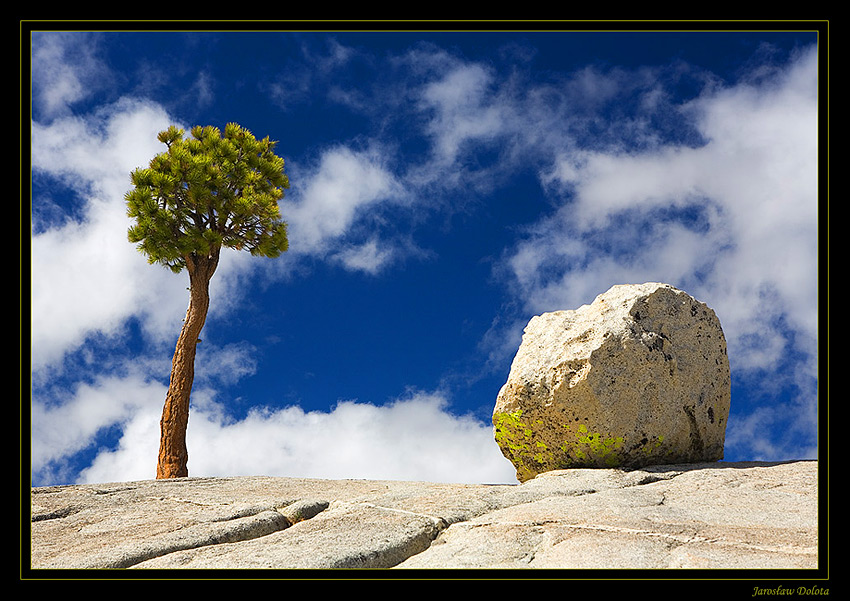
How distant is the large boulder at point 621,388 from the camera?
9922 millimetres

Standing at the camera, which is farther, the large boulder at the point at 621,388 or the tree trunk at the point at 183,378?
the tree trunk at the point at 183,378

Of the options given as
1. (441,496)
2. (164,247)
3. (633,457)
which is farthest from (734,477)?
(164,247)

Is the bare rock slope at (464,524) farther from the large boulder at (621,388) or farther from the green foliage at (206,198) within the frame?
the green foliage at (206,198)

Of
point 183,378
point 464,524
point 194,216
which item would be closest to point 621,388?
point 464,524

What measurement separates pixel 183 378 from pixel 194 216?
4.47 metres

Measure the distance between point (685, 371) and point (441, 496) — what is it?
16.3 ft

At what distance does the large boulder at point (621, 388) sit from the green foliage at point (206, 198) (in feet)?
31.0

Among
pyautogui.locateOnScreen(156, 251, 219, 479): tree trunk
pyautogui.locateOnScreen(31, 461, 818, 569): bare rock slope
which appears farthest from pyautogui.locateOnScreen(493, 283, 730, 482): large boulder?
pyautogui.locateOnScreen(156, 251, 219, 479): tree trunk

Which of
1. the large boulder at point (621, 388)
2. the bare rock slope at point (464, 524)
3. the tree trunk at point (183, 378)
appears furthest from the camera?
the tree trunk at point (183, 378)

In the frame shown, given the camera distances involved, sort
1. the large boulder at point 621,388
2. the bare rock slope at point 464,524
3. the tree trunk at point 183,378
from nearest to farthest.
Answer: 1. the bare rock slope at point 464,524
2. the large boulder at point 621,388
3. the tree trunk at point 183,378

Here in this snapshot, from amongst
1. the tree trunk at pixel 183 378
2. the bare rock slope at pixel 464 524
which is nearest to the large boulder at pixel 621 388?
the bare rock slope at pixel 464 524

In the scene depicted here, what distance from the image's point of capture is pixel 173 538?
6.54 meters
